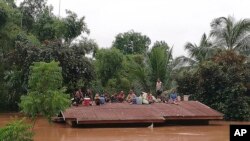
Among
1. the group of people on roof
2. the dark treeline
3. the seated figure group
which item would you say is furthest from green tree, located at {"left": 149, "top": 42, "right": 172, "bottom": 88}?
the seated figure group

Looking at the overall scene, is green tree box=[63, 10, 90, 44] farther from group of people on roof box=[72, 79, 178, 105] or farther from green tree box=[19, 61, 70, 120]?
green tree box=[19, 61, 70, 120]

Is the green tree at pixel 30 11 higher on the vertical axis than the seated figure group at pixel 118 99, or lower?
higher

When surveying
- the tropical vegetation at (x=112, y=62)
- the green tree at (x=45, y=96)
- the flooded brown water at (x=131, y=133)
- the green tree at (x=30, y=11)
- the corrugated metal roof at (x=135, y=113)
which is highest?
the green tree at (x=30, y=11)

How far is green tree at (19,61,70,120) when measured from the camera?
12117mm

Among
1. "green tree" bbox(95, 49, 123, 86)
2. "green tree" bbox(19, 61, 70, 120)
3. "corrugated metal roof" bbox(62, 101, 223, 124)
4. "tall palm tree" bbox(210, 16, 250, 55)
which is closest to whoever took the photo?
"green tree" bbox(19, 61, 70, 120)

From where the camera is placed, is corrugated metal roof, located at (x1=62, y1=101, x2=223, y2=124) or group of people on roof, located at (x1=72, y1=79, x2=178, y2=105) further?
group of people on roof, located at (x1=72, y1=79, x2=178, y2=105)

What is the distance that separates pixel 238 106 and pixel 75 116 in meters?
9.28

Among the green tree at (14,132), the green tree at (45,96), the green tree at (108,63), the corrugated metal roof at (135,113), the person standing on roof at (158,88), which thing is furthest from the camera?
the green tree at (108,63)

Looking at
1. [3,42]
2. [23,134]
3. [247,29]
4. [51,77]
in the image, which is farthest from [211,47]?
[23,134]

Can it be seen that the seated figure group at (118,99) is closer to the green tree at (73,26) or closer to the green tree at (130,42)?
the green tree at (73,26)

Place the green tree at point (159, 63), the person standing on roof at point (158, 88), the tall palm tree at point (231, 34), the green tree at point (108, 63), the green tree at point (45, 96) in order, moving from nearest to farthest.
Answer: the green tree at point (45, 96) → the person standing on roof at point (158, 88) → the green tree at point (159, 63) → the tall palm tree at point (231, 34) → the green tree at point (108, 63)

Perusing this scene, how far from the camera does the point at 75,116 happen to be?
17.2 metres

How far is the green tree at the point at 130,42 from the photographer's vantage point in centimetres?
4503

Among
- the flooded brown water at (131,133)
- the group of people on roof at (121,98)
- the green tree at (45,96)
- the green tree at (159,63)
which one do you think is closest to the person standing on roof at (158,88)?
the group of people on roof at (121,98)
